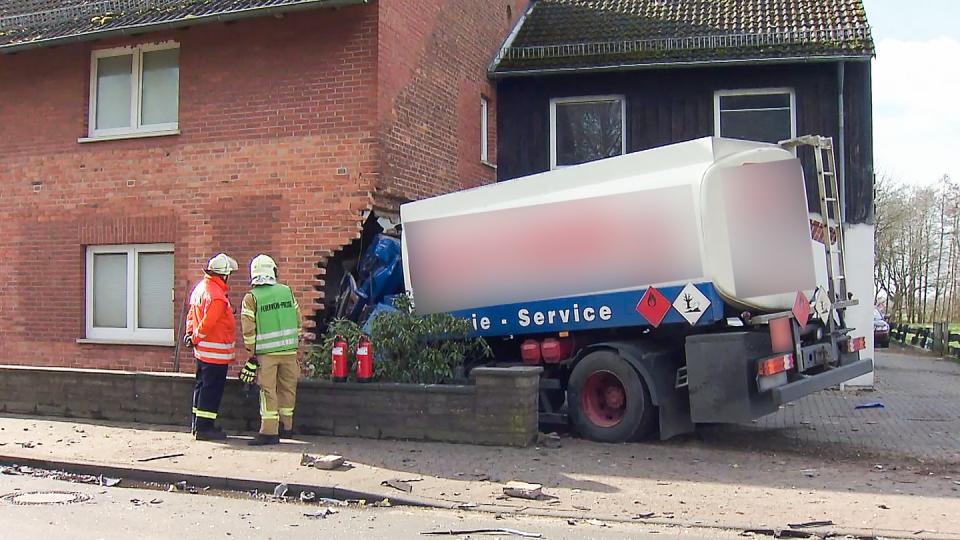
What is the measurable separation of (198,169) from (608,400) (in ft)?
21.2

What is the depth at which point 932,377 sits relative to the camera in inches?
723

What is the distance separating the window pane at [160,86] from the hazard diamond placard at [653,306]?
24.1ft

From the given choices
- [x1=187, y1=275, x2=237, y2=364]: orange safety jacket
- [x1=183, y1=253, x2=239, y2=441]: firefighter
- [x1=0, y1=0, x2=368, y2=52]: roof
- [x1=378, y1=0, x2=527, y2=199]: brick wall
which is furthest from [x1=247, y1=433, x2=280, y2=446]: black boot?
[x1=0, y1=0, x2=368, y2=52]: roof

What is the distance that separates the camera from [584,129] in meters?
15.5

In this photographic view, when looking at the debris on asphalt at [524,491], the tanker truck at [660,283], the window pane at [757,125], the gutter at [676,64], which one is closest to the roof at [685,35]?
the gutter at [676,64]

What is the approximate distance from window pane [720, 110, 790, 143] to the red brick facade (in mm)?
4095

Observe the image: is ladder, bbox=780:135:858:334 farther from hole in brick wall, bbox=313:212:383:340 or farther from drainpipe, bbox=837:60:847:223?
hole in brick wall, bbox=313:212:383:340

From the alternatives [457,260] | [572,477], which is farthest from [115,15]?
[572,477]

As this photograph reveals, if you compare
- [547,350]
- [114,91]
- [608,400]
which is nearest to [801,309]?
[608,400]

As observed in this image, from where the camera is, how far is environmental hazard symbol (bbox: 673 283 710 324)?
8656 millimetres

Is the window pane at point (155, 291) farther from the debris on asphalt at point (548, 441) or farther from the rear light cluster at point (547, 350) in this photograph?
the debris on asphalt at point (548, 441)

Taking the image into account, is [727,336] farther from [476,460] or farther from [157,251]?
[157,251]

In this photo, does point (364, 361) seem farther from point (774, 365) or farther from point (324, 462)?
point (774, 365)

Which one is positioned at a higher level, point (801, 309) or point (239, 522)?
point (801, 309)
